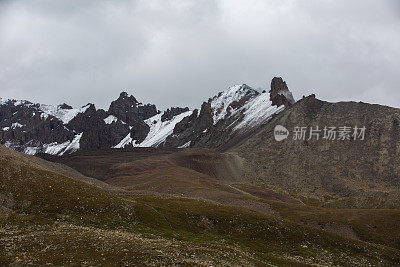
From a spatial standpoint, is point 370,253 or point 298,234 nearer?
point 370,253

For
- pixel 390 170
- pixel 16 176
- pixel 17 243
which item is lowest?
pixel 17 243

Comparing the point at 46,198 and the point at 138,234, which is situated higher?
the point at 46,198

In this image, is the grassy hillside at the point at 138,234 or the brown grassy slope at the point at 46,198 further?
the brown grassy slope at the point at 46,198

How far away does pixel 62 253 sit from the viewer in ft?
97.6

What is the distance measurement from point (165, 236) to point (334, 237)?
29.7m

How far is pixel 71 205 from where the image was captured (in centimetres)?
4894

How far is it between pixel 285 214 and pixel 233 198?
65.9ft

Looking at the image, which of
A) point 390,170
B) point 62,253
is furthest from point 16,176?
point 390,170

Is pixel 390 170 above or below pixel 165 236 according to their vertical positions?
above

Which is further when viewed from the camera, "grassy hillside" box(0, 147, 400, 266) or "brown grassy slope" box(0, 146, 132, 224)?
"brown grassy slope" box(0, 146, 132, 224)

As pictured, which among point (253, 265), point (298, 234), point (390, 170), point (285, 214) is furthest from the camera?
point (390, 170)

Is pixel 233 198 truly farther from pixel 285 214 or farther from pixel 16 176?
pixel 16 176

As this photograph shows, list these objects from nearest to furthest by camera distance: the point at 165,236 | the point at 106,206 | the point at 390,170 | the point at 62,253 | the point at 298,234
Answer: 1. the point at 62,253
2. the point at 165,236
3. the point at 106,206
4. the point at 298,234
5. the point at 390,170

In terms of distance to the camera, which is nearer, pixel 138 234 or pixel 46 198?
pixel 138 234
